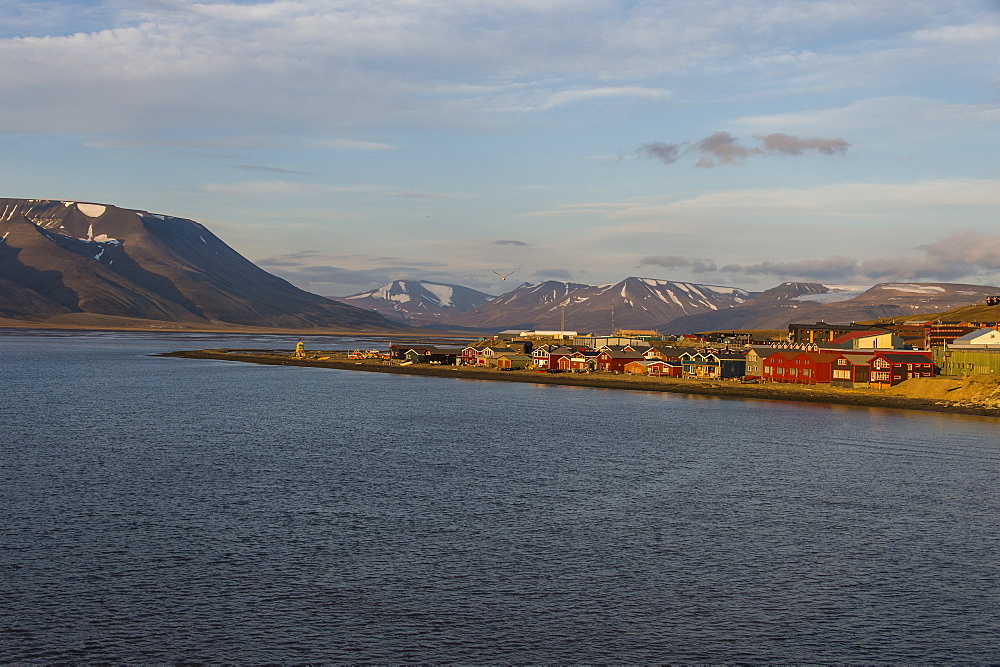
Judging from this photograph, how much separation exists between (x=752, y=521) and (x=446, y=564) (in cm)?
976

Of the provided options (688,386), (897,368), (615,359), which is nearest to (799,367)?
(897,368)

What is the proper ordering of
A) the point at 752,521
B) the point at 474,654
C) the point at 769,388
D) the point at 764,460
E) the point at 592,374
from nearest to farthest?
the point at 474,654, the point at 752,521, the point at 764,460, the point at 769,388, the point at 592,374

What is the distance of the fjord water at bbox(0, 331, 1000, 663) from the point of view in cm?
1636

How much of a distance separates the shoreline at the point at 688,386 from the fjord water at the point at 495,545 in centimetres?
1602

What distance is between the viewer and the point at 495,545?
2227 centimetres

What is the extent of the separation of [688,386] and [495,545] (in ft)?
186

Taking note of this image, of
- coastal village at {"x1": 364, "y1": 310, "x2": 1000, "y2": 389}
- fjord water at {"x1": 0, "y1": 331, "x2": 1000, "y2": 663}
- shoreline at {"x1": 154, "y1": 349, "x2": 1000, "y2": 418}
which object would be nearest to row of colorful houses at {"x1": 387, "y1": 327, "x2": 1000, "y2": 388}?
coastal village at {"x1": 364, "y1": 310, "x2": 1000, "y2": 389}

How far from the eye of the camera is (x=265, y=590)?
1859 centimetres

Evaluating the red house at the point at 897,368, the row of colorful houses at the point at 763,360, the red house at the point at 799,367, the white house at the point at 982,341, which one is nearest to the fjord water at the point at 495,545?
the red house at the point at 897,368

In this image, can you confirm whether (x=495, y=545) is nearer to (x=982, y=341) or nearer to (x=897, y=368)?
(x=897, y=368)

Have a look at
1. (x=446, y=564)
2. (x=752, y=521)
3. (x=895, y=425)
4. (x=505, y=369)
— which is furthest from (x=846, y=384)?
(x=446, y=564)

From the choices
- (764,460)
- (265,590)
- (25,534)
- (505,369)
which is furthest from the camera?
(505,369)

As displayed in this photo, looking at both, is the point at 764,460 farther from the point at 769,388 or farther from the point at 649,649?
the point at 769,388

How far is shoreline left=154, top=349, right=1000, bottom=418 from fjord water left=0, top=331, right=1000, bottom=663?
52.5 feet
